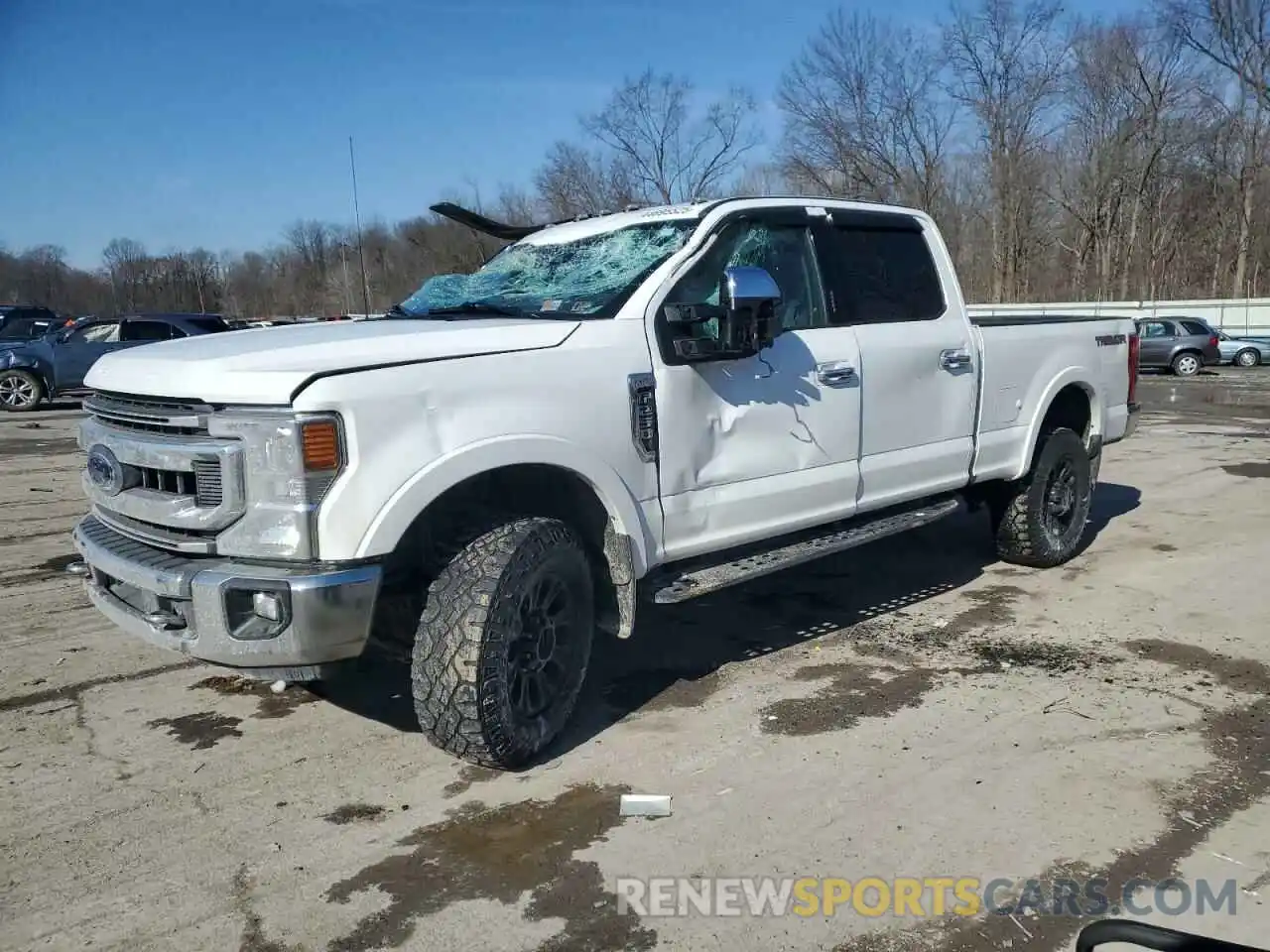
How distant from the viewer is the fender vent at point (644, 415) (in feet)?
12.7

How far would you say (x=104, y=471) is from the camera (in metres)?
3.71

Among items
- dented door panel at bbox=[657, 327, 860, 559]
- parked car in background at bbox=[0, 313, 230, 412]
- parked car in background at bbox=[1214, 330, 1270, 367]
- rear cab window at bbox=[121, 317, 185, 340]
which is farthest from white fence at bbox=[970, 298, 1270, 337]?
dented door panel at bbox=[657, 327, 860, 559]

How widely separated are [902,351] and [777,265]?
2.73 ft

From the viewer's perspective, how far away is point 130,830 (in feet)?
10.8

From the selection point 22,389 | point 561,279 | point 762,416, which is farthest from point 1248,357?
point 22,389

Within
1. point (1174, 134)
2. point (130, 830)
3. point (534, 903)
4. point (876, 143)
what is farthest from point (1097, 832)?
point (1174, 134)

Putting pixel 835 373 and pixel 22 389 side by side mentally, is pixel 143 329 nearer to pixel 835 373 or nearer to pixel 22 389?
pixel 22 389

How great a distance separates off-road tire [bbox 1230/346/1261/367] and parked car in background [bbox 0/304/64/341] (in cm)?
3004

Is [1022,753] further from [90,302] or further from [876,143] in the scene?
[90,302]

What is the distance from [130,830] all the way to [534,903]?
1416mm

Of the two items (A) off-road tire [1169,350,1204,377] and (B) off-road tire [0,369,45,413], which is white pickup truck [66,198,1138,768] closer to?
(B) off-road tire [0,369,45,413]

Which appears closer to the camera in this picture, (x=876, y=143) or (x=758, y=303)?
(x=758, y=303)

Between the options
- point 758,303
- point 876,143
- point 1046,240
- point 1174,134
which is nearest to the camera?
point 758,303

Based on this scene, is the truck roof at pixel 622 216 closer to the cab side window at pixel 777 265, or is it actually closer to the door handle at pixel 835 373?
the cab side window at pixel 777 265
